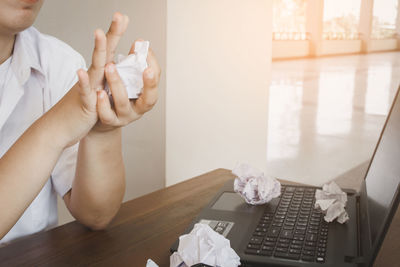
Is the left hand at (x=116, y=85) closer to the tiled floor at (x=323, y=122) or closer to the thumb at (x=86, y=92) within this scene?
the thumb at (x=86, y=92)

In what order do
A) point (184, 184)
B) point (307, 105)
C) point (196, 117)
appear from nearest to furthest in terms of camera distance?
point (184, 184) → point (196, 117) → point (307, 105)

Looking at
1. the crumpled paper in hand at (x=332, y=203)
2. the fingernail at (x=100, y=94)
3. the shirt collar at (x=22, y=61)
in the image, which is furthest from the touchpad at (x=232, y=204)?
the shirt collar at (x=22, y=61)

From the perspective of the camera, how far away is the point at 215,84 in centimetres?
206

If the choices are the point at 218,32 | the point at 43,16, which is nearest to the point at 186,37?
the point at 218,32

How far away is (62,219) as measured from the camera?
157cm

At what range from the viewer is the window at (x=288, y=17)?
13028mm

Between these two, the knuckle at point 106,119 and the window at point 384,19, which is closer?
the knuckle at point 106,119

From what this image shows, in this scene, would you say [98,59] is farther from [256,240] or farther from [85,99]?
[256,240]

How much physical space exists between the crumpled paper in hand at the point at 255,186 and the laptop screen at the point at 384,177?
163mm

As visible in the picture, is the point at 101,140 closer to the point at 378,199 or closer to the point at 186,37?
the point at 378,199

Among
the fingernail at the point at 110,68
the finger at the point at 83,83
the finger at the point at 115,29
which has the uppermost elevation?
the finger at the point at 115,29

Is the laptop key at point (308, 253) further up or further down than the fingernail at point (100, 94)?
further down

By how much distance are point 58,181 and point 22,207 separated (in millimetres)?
283

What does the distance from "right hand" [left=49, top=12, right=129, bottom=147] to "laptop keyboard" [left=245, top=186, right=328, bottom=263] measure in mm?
283
